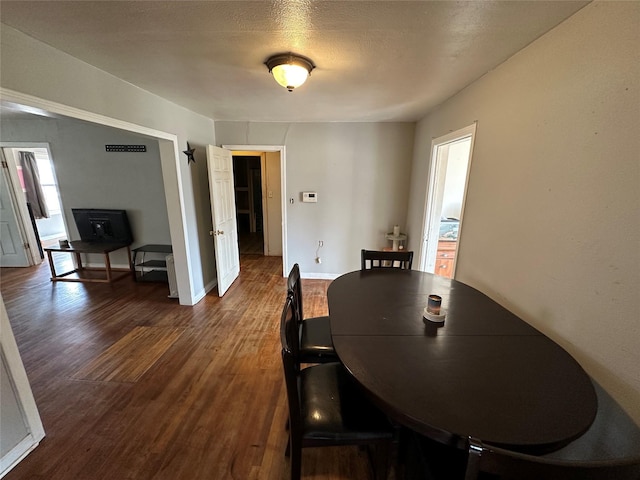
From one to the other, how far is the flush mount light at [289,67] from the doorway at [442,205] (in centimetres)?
151

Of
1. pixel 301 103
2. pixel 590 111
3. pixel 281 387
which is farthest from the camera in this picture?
pixel 301 103

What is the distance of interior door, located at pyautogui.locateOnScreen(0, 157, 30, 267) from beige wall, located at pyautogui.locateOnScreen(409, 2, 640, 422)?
6.65 meters

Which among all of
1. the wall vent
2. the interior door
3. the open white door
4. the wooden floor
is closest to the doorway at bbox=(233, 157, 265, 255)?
the open white door

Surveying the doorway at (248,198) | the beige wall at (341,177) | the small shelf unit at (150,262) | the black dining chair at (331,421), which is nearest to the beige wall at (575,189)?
the black dining chair at (331,421)

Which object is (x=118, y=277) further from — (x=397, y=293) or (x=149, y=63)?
(x=397, y=293)

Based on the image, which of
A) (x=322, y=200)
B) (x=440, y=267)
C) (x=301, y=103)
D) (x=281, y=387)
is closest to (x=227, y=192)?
(x=322, y=200)

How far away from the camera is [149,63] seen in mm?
1727

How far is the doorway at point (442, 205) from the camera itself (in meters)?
2.80

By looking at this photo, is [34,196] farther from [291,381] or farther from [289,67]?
[291,381]

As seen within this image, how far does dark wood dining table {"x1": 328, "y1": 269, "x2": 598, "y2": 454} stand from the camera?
0.80 meters

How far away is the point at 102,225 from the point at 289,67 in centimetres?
408

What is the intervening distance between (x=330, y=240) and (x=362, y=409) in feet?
9.39

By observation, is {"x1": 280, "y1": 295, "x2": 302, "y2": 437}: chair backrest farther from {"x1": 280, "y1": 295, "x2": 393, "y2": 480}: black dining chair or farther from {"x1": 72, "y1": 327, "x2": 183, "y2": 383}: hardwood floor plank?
{"x1": 72, "y1": 327, "x2": 183, "y2": 383}: hardwood floor plank

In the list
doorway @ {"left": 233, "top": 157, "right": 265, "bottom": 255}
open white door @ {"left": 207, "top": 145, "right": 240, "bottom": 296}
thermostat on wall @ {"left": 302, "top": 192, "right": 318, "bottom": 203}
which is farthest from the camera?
doorway @ {"left": 233, "top": 157, "right": 265, "bottom": 255}
